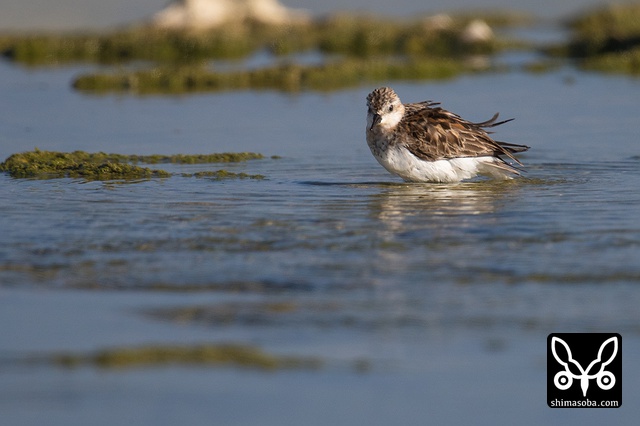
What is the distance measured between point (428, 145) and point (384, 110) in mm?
629

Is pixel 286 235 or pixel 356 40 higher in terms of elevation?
pixel 356 40

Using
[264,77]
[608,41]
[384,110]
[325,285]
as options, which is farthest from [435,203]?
[608,41]

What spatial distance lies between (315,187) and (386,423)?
256 inches

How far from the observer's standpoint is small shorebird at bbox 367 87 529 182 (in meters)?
12.0

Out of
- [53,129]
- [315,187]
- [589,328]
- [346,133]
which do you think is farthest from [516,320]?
[53,129]

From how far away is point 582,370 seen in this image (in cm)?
638

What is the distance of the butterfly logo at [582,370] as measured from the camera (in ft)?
20.1

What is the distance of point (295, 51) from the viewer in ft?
94.5

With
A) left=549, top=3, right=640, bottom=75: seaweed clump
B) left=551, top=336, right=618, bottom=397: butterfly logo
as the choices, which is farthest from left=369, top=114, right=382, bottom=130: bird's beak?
left=549, top=3, right=640, bottom=75: seaweed clump

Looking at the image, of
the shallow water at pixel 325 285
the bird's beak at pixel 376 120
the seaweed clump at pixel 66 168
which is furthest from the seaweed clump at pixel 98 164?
the bird's beak at pixel 376 120

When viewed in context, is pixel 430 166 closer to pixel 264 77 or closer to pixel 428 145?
pixel 428 145

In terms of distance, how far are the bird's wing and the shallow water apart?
42 centimetres

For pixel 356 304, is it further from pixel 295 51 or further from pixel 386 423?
pixel 295 51

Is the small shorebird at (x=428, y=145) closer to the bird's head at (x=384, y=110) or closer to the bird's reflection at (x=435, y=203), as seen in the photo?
the bird's head at (x=384, y=110)
